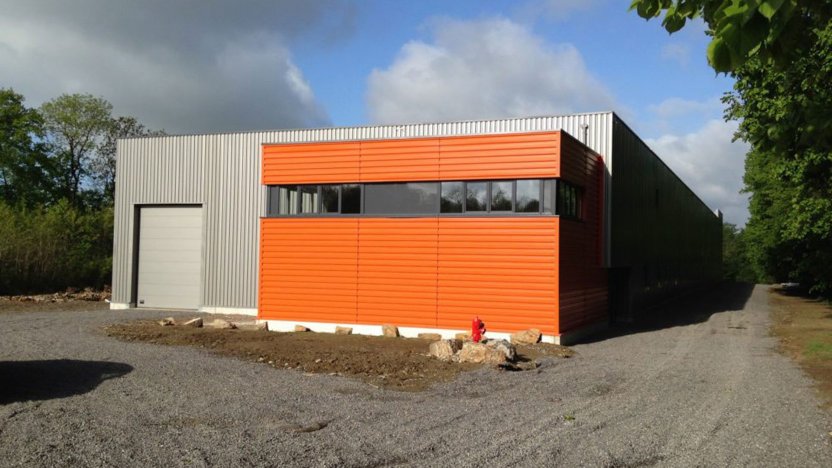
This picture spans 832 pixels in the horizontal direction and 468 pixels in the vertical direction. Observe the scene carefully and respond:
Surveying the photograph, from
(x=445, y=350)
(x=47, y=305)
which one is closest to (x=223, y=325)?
(x=445, y=350)

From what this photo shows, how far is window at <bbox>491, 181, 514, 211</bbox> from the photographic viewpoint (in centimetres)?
1589

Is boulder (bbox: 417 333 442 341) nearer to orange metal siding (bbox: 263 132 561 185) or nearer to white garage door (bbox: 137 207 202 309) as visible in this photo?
orange metal siding (bbox: 263 132 561 185)

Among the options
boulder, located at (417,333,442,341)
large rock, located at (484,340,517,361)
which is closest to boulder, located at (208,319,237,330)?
boulder, located at (417,333,442,341)

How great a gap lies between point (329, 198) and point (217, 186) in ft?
25.2

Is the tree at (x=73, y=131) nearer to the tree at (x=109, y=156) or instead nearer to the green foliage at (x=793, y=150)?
the tree at (x=109, y=156)

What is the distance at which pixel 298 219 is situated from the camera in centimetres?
1767

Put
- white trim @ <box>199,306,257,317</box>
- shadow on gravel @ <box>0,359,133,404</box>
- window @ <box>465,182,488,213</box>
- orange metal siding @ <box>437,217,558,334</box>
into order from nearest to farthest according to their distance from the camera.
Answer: shadow on gravel @ <box>0,359,133,404</box> < orange metal siding @ <box>437,217,558,334</box> < window @ <box>465,182,488,213</box> < white trim @ <box>199,306,257,317</box>

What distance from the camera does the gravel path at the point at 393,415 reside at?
632cm

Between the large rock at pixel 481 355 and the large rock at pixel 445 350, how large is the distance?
0.21 meters

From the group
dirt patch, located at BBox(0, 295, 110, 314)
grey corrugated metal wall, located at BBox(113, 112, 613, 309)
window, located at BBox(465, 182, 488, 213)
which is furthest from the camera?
dirt patch, located at BBox(0, 295, 110, 314)

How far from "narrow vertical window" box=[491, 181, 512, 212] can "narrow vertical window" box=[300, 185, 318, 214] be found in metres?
4.98

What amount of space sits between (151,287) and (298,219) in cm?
977

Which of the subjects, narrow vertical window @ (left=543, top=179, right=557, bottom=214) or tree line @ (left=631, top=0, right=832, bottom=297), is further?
narrow vertical window @ (left=543, top=179, right=557, bottom=214)

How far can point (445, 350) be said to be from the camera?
12.8 meters
